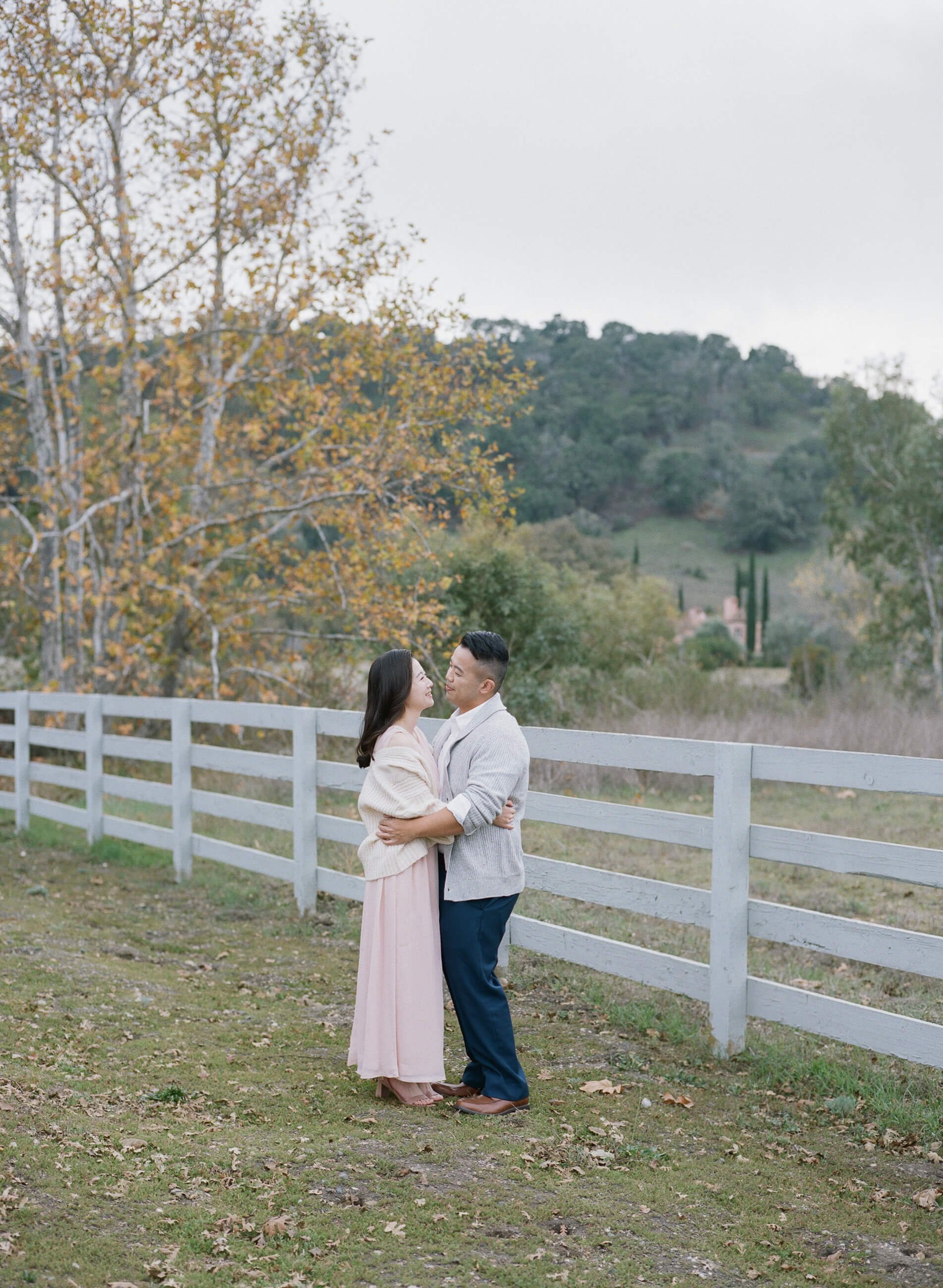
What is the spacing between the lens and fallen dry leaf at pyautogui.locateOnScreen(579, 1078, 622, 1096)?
4605 millimetres

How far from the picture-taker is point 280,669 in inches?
578

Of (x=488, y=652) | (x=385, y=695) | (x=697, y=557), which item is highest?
(x=697, y=557)

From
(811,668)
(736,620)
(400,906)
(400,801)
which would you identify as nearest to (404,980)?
(400,906)

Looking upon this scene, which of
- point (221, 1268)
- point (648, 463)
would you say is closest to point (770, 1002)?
point (221, 1268)

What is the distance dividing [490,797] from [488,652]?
0.50 meters

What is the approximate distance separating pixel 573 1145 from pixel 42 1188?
5.30 feet

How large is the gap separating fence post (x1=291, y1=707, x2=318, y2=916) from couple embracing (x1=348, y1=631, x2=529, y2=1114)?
10.8 feet

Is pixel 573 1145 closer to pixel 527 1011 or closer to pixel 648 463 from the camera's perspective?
→ pixel 527 1011

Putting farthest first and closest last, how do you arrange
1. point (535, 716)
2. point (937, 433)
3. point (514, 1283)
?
point (937, 433)
point (535, 716)
point (514, 1283)

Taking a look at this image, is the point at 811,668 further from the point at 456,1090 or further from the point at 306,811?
the point at 456,1090

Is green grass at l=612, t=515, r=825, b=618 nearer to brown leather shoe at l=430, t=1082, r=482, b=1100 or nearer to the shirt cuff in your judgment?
brown leather shoe at l=430, t=1082, r=482, b=1100

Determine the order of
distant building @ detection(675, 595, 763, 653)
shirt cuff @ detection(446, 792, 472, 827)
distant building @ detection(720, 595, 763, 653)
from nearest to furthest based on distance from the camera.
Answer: shirt cuff @ detection(446, 792, 472, 827)
distant building @ detection(720, 595, 763, 653)
distant building @ detection(675, 595, 763, 653)

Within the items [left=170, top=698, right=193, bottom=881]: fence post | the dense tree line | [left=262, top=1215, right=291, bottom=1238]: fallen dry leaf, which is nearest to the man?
[left=262, top=1215, right=291, bottom=1238]: fallen dry leaf

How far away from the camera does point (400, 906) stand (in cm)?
431
